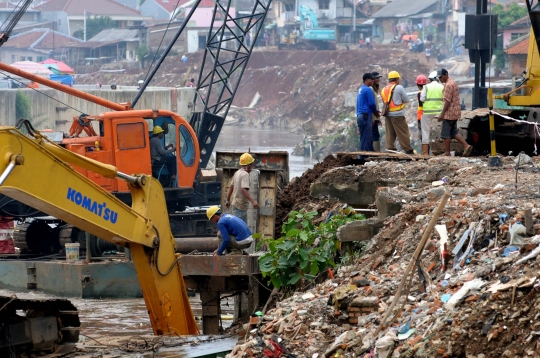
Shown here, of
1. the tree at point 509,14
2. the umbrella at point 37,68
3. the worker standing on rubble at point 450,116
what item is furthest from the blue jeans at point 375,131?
the tree at point 509,14

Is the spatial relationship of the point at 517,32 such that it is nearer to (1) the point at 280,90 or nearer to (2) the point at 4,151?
(1) the point at 280,90

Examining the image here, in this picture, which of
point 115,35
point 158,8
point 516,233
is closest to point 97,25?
point 115,35

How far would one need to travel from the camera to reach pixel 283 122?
6306 centimetres

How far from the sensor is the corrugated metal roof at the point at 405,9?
251ft

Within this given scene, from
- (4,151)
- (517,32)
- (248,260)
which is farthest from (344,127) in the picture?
(4,151)

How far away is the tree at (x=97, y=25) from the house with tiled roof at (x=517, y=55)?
152 ft

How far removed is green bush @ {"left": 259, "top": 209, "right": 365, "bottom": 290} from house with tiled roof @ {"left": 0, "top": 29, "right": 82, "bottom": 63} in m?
72.6

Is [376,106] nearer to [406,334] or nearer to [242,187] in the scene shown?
[242,187]

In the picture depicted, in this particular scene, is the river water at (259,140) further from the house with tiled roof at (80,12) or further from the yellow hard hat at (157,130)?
the house with tiled roof at (80,12)

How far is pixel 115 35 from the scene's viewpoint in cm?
8400

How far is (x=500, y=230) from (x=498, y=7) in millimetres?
53791

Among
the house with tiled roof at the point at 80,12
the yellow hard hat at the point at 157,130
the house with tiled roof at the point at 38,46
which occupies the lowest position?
the yellow hard hat at the point at 157,130

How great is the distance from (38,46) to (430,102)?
71504 millimetres

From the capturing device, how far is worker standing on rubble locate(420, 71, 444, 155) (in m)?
16.3
